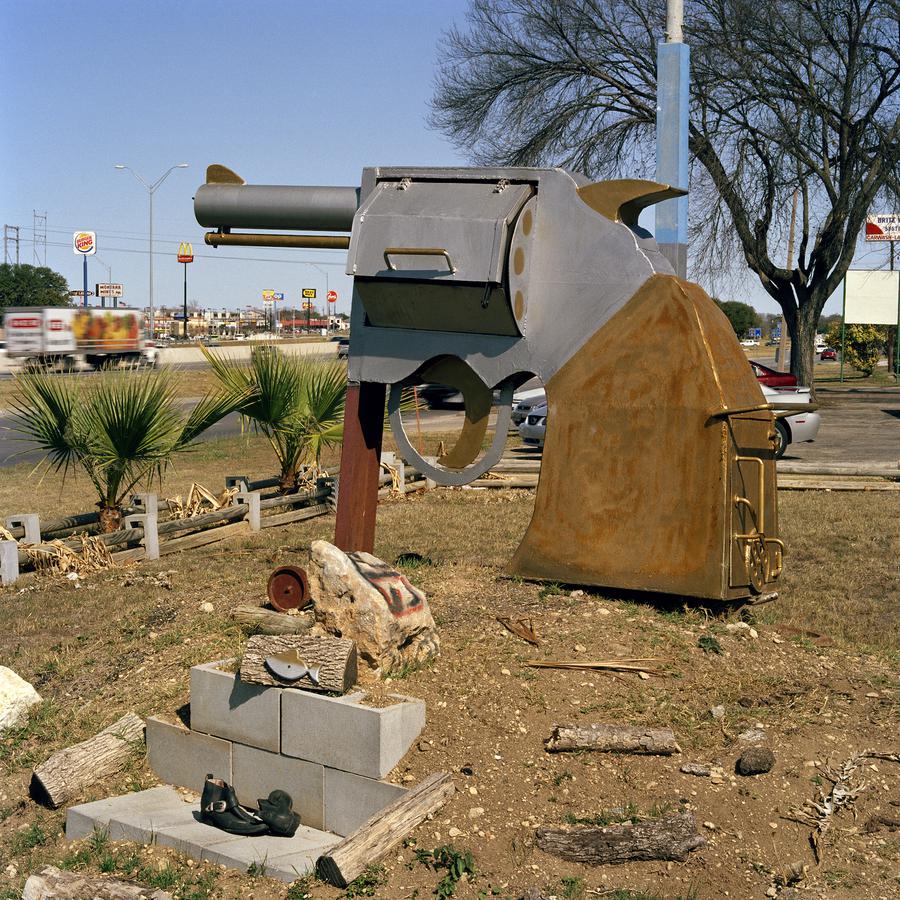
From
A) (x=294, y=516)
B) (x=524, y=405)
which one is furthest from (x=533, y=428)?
(x=294, y=516)

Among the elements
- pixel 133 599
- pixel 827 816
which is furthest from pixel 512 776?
pixel 133 599

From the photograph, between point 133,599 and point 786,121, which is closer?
point 133,599

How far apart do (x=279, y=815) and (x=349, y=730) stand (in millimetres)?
537

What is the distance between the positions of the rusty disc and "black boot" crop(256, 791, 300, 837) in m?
1.56

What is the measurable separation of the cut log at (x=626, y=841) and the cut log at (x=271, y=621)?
2.06 metres

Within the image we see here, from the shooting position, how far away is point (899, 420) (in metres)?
26.2

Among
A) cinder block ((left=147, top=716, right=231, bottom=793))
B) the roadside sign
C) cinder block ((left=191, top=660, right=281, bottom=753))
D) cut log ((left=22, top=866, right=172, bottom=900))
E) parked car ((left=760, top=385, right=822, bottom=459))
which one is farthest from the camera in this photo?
the roadside sign

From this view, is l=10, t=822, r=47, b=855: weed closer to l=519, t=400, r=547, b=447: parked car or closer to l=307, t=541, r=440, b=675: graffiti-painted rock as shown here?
l=307, t=541, r=440, b=675: graffiti-painted rock

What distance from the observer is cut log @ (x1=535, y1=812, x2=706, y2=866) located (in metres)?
4.92

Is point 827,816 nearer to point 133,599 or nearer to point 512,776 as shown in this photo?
point 512,776

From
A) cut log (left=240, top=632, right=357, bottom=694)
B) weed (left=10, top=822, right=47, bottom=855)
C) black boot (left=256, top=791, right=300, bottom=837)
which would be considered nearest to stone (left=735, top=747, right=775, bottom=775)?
cut log (left=240, top=632, right=357, bottom=694)

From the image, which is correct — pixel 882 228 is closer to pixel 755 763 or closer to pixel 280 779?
pixel 755 763

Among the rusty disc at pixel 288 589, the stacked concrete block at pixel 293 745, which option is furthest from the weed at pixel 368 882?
the rusty disc at pixel 288 589

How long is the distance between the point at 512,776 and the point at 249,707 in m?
1.42
